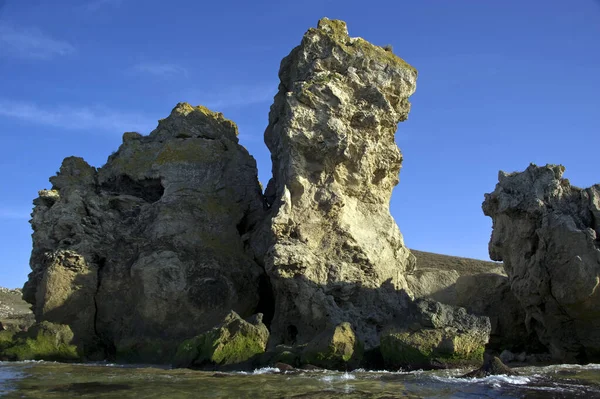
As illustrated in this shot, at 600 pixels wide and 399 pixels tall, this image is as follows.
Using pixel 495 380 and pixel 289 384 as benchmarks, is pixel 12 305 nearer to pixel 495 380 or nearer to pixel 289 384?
pixel 289 384

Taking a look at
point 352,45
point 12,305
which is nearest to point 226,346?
point 352,45

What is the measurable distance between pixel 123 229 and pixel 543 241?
62.6 ft

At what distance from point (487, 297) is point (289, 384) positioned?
17229 mm

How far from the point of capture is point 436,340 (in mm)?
20859

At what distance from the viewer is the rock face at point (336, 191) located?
25.4 m

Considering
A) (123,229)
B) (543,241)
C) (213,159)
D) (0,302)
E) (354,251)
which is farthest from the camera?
(0,302)

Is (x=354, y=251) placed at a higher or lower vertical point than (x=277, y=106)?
lower

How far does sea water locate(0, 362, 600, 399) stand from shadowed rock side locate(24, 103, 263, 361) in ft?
22.5

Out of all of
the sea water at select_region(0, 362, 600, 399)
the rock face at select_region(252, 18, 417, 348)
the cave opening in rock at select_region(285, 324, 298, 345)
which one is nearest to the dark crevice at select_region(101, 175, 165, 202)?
the rock face at select_region(252, 18, 417, 348)

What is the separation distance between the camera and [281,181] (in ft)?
97.2

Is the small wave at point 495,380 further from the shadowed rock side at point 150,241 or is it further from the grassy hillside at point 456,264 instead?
the grassy hillside at point 456,264

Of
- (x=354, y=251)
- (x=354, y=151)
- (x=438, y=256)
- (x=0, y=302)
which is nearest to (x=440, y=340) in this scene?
(x=354, y=251)

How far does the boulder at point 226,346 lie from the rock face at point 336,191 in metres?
2.75

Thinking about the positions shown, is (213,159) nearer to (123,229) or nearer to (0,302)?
(123,229)
